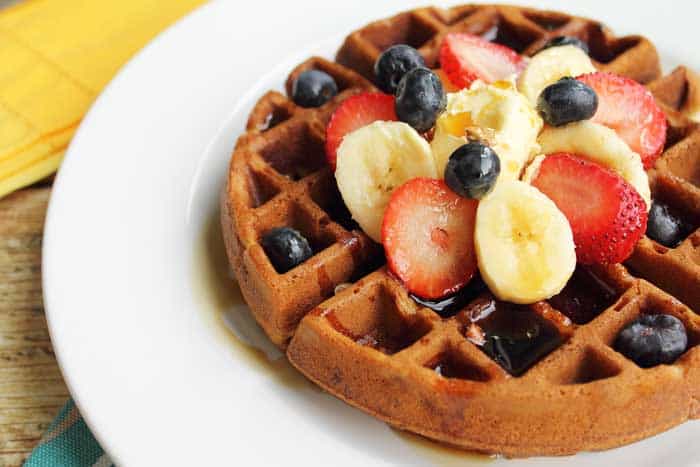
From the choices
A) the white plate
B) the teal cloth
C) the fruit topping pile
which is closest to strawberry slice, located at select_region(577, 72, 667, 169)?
the fruit topping pile

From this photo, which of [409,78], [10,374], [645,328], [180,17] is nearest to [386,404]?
[645,328]

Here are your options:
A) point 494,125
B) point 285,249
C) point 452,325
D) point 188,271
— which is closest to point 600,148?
point 494,125

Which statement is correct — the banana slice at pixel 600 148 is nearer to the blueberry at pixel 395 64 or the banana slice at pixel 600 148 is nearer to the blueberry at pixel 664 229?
the blueberry at pixel 664 229

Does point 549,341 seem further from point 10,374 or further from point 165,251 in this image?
point 10,374

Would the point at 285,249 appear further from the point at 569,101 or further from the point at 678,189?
the point at 678,189

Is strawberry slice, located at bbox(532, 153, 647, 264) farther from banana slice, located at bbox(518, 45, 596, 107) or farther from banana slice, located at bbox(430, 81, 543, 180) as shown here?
banana slice, located at bbox(518, 45, 596, 107)

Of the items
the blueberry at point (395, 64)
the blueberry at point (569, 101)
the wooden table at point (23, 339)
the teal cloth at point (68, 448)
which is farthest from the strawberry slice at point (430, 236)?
the wooden table at point (23, 339)

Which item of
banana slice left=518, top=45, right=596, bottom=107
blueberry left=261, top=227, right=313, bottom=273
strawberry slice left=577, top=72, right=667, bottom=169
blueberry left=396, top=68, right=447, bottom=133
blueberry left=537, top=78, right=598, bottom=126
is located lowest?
blueberry left=261, top=227, right=313, bottom=273
